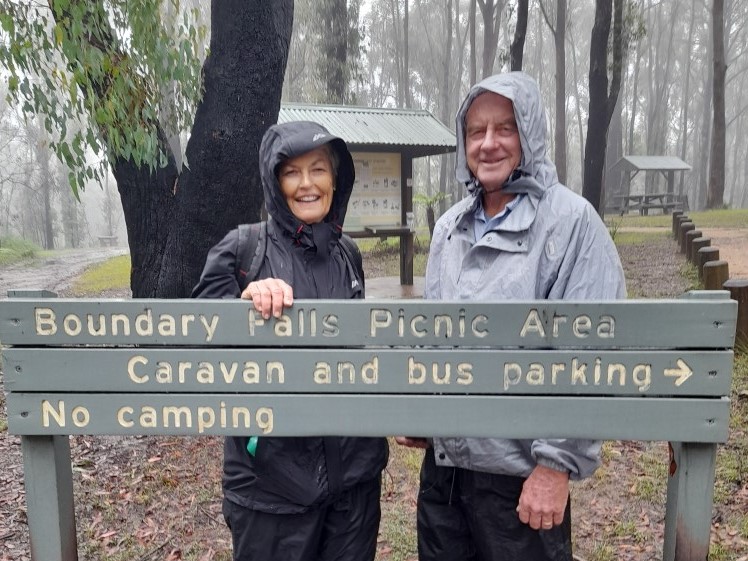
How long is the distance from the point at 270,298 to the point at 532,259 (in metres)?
0.76

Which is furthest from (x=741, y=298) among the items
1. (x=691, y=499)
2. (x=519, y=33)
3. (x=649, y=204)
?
(x=649, y=204)

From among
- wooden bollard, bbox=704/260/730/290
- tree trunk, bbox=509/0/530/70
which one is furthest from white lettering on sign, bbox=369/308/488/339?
tree trunk, bbox=509/0/530/70

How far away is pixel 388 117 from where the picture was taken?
9.78 m

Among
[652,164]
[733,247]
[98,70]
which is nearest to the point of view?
[98,70]

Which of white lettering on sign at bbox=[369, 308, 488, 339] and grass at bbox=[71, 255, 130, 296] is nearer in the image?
white lettering on sign at bbox=[369, 308, 488, 339]

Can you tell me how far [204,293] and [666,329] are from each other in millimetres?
1326

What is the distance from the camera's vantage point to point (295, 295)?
1.87 metres

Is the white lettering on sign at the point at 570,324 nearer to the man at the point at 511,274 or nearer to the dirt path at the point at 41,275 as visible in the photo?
the man at the point at 511,274

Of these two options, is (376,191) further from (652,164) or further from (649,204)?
(652,164)

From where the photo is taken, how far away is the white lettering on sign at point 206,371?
169 centimetres

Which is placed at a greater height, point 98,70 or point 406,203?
point 98,70

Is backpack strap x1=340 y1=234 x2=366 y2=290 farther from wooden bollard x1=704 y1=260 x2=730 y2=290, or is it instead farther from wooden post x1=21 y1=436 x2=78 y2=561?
wooden bollard x1=704 y1=260 x2=730 y2=290

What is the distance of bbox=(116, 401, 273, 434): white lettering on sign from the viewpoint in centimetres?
170

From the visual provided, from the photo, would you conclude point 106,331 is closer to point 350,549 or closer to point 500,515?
point 350,549
